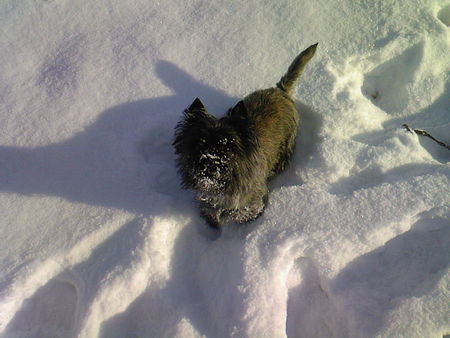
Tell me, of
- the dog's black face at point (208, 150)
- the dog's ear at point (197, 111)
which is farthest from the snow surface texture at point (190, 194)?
the dog's ear at point (197, 111)

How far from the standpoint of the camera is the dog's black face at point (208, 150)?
195cm

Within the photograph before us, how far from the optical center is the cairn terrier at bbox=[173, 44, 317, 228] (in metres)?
1.99

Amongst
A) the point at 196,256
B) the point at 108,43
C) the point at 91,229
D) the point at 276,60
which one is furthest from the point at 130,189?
the point at 276,60

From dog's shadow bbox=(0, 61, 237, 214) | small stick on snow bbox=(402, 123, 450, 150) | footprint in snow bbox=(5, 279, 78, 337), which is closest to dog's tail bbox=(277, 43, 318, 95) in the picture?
dog's shadow bbox=(0, 61, 237, 214)

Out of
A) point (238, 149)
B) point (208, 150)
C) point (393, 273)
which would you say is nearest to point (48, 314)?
point (208, 150)

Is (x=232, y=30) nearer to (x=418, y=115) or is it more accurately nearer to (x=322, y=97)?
(x=322, y=97)

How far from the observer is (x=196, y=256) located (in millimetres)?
2635

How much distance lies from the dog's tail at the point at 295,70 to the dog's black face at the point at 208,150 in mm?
1049

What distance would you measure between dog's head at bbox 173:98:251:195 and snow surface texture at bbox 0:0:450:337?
0.70 metres

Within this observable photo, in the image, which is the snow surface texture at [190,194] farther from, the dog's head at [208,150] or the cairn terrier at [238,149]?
the dog's head at [208,150]

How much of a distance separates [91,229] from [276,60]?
2.37 metres

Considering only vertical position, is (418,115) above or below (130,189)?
above

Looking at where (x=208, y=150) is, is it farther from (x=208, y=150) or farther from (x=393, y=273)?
(x=393, y=273)

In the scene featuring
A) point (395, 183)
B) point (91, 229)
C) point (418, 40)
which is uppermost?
point (418, 40)
